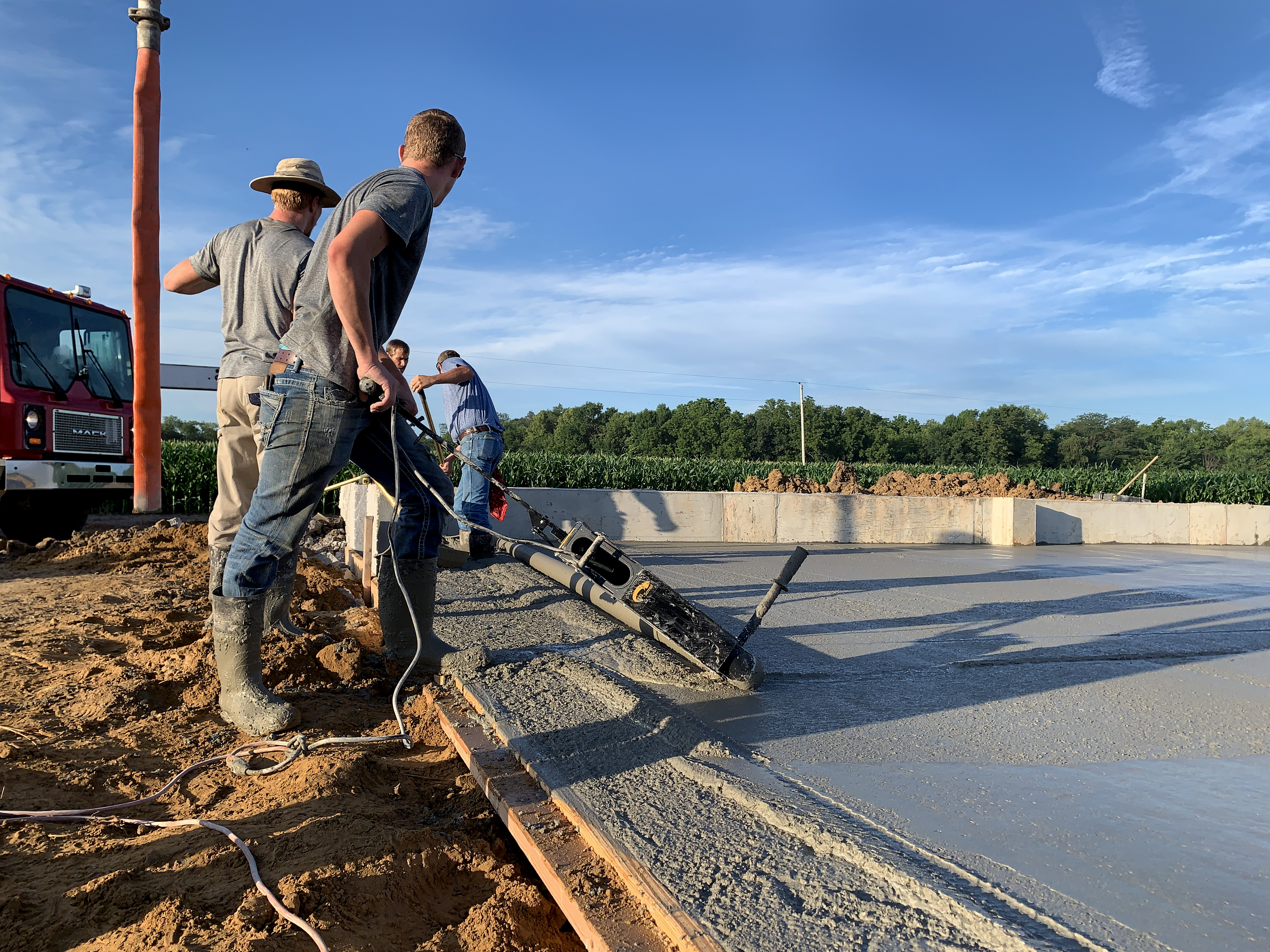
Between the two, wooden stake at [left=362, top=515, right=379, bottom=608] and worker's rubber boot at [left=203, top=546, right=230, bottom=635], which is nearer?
worker's rubber boot at [left=203, top=546, right=230, bottom=635]

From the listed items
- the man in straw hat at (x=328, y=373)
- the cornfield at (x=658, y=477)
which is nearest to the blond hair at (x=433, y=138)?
the man in straw hat at (x=328, y=373)

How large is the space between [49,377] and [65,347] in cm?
53

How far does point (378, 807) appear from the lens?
2.04 m

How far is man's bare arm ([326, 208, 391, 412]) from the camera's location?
2.49 metres

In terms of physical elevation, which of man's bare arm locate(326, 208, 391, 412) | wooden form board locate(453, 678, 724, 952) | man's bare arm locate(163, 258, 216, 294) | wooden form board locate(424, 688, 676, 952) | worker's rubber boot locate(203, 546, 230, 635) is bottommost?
wooden form board locate(424, 688, 676, 952)

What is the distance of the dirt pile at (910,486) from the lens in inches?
514

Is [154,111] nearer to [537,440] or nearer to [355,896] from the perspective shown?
[355,896]

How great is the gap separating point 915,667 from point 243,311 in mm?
3543

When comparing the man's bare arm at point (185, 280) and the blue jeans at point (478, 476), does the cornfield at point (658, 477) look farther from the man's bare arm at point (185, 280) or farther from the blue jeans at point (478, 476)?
the man's bare arm at point (185, 280)

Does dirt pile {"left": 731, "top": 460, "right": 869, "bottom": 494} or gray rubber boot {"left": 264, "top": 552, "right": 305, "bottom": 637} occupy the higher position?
dirt pile {"left": 731, "top": 460, "right": 869, "bottom": 494}

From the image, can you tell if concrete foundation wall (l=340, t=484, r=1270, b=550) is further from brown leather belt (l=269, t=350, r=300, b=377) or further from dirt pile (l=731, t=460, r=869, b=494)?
brown leather belt (l=269, t=350, r=300, b=377)

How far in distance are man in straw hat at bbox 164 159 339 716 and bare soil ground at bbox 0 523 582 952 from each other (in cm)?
61

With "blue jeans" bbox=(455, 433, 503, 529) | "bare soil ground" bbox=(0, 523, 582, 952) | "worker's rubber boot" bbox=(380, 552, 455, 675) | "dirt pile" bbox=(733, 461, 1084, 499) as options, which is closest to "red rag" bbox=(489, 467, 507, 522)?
"blue jeans" bbox=(455, 433, 503, 529)

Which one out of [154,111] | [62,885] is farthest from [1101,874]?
[154,111]
